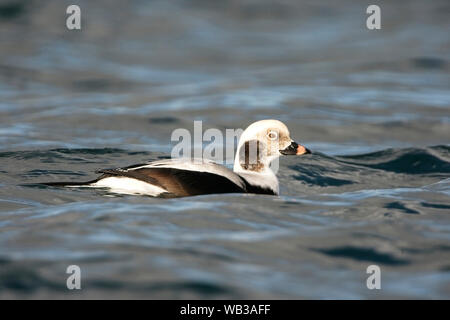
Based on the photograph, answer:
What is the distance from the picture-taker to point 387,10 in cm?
1973

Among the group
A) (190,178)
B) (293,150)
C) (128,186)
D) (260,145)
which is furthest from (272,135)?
(128,186)

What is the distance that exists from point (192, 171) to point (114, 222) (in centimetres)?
116

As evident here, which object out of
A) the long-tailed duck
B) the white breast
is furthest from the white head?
the white breast

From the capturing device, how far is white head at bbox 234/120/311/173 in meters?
7.78

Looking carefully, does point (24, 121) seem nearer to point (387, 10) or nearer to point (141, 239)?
point (141, 239)

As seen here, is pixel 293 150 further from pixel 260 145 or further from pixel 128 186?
pixel 128 186

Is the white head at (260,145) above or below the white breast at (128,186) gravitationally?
above

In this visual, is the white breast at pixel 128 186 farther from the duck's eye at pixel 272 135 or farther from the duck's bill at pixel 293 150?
the duck's bill at pixel 293 150

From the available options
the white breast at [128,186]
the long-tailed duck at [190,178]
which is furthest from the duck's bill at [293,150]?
the white breast at [128,186]

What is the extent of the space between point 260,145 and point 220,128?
379 cm

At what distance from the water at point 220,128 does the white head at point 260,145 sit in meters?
0.55

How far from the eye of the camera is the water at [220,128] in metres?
5.08

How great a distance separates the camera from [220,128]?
1158cm
